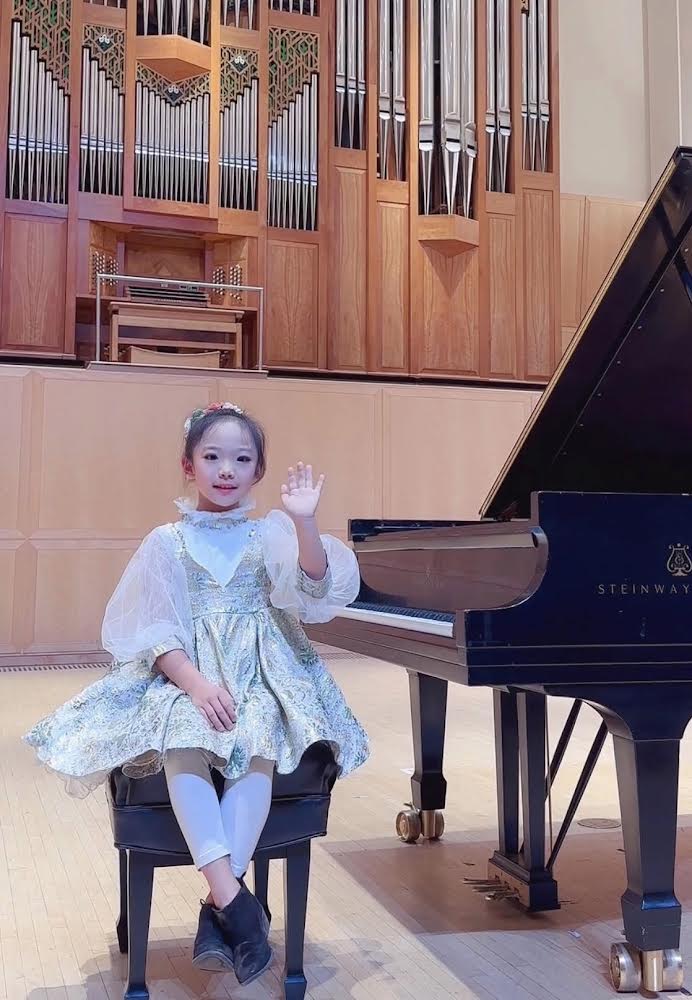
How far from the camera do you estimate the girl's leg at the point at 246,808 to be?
60.9 inches

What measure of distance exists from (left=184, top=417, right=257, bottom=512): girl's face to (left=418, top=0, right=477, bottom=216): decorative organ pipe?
20.6ft

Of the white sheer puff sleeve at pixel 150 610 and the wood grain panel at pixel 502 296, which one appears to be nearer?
the white sheer puff sleeve at pixel 150 610

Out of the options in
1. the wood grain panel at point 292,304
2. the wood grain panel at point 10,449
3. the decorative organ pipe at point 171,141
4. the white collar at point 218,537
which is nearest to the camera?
the white collar at point 218,537

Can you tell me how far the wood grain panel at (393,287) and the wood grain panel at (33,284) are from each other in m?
2.26

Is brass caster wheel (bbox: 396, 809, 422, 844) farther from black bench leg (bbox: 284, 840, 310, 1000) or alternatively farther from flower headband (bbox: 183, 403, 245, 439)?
flower headband (bbox: 183, 403, 245, 439)

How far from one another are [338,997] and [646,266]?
4.71 feet

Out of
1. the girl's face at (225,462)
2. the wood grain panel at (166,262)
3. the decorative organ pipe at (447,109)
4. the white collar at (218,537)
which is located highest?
the decorative organ pipe at (447,109)

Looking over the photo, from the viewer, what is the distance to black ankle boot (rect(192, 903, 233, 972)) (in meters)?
1.48

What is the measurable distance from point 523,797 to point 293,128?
20.9ft

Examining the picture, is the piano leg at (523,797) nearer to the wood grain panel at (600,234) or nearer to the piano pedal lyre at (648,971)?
the piano pedal lyre at (648,971)

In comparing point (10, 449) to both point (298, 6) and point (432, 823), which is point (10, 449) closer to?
point (298, 6)

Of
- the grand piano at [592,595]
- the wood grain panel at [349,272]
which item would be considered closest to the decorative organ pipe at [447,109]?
the wood grain panel at [349,272]

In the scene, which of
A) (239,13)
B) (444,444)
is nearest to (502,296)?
(444,444)

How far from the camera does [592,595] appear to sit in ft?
5.51
